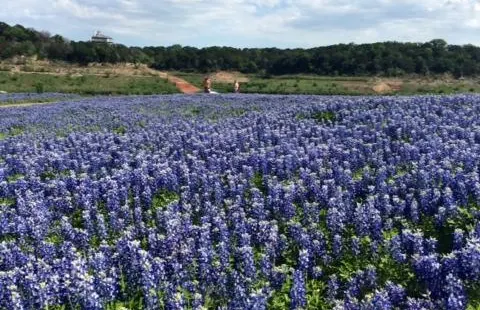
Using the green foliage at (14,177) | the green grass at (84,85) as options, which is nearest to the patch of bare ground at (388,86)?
the green grass at (84,85)

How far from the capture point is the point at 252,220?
25.8ft

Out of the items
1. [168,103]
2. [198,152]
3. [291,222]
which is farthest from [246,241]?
[168,103]

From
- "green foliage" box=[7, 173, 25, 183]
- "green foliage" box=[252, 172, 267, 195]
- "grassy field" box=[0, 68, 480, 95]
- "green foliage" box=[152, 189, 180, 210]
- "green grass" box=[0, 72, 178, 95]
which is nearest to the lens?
"green foliage" box=[152, 189, 180, 210]

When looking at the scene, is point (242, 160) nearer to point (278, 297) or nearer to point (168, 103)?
point (278, 297)

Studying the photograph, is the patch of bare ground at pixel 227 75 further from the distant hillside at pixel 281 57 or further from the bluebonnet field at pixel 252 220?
the bluebonnet field at pixel 252 220

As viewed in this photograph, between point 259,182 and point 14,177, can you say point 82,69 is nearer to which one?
point 14,177

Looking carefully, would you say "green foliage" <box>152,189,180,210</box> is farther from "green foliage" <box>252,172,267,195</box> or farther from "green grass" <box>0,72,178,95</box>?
"green grass" <box>0,72,178,95</box>

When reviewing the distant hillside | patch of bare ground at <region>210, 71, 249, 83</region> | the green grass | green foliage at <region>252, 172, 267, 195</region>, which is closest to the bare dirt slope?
the distant hillside

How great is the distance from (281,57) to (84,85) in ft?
120

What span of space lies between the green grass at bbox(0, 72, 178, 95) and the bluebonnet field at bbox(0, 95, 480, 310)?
3423 cm

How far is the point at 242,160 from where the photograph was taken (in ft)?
37.2

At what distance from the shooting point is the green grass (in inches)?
1897

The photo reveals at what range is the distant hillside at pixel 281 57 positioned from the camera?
66.2 meters

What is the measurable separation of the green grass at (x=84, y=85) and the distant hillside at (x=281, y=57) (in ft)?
70.7
